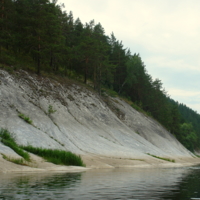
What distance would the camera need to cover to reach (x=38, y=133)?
3388cm

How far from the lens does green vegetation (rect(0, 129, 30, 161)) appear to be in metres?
23.9

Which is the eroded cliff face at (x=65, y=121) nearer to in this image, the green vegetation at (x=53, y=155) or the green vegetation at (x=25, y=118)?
the green vegetation at (x=25, y=118)

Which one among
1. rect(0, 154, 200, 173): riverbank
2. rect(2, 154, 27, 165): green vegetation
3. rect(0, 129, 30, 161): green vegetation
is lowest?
rect(0, 154, 200, 173): riverbank

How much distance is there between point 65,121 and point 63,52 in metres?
22.5

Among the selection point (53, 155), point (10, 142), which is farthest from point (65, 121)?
point (10, 142)

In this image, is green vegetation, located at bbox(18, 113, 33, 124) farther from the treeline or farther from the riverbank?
the treeline

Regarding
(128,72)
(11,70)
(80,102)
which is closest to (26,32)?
(11,70)

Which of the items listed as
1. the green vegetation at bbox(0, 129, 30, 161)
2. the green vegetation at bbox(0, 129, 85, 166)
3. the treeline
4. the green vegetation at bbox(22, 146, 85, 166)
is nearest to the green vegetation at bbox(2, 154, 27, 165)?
the green vegetation at bbox(0, 129, 30, 161)

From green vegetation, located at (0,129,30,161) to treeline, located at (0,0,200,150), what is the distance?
19.6m

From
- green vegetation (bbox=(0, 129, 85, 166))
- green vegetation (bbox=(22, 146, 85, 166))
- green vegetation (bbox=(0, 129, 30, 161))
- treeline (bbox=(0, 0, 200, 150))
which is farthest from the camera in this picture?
treeline (bbox=(0, 0, 200, 150))

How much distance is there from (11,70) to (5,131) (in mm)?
17000

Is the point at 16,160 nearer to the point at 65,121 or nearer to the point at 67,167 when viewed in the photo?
the point at 67,167

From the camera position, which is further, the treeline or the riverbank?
the treeline

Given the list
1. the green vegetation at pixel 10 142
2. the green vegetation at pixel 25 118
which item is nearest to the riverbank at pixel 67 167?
the green vegetation at pixel 10 142
